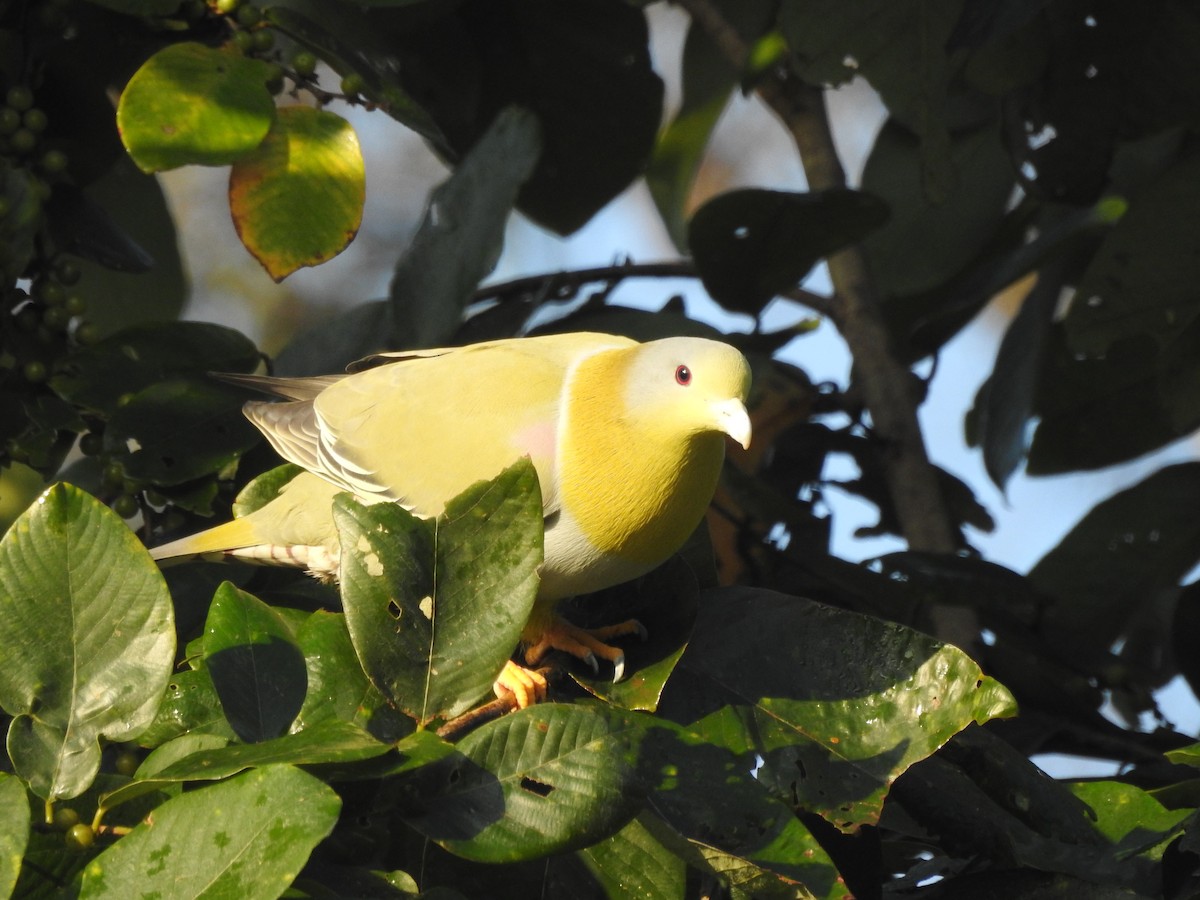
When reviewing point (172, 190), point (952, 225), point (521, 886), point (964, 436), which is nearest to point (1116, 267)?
point (952, 225)

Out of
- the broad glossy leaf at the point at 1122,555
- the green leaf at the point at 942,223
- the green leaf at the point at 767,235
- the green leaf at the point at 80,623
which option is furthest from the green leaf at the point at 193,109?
the broad glossy leaf at the point at 1122,555

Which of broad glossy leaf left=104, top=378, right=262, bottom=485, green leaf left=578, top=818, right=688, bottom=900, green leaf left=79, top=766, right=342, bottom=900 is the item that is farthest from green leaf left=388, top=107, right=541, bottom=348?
green leaf left=79, top=766, right=342, bottom=900

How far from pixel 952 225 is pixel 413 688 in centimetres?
188

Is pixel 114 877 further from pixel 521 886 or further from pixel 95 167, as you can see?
pixel 95 167

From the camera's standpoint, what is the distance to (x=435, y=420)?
1766mm

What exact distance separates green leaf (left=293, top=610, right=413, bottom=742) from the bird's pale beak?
1.76 feet

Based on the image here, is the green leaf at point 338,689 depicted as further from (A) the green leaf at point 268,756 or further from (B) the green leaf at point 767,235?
(B) the green leaf at point 767,235

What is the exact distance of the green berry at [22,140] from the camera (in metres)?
1.83

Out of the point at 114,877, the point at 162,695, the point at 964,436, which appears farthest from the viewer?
the point at 964,436

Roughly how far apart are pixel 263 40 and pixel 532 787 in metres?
1.26

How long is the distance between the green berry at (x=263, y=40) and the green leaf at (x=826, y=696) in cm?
107

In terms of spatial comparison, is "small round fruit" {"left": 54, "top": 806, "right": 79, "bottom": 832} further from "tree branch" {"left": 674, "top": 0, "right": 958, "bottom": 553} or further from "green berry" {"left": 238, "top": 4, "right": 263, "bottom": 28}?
"tree branch" {"left": 674, "top": 0, "right": 958, "bottom": 553}

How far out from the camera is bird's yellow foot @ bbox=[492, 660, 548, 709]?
5.04 feet

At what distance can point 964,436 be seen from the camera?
295cm
